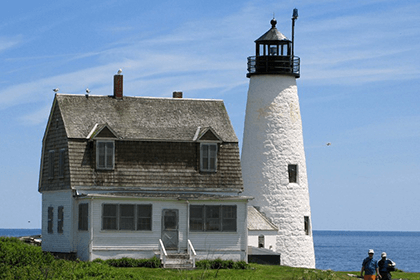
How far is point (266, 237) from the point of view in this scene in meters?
47.6

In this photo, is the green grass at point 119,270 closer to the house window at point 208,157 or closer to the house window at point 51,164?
the house window at point 51,164

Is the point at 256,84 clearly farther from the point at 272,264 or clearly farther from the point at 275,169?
the point at 272,264

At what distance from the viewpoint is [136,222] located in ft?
134

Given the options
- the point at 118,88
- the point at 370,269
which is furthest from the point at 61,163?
the point at 370,269

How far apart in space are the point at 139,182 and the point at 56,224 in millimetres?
4975

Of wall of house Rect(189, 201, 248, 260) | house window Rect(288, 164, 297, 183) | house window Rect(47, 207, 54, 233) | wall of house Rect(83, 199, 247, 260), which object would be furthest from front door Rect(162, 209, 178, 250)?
house window Rect(288, 164, 297, 183)

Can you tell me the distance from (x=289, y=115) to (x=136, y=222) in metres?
12.9

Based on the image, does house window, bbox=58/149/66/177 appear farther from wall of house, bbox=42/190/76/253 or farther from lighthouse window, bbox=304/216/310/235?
lighthouse window, bbox=304/216/310/235

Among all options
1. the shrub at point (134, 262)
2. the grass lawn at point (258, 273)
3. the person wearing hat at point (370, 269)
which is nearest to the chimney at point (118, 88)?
the shrub at point (134, 262)

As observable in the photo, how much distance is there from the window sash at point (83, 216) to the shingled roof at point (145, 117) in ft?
11.0

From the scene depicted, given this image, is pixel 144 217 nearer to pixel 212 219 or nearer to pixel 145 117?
pixel 212 219

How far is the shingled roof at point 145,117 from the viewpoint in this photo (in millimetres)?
42625

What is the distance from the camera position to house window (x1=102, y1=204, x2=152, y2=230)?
40531 mm

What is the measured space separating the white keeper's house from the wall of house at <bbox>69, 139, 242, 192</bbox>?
0.05 meters
